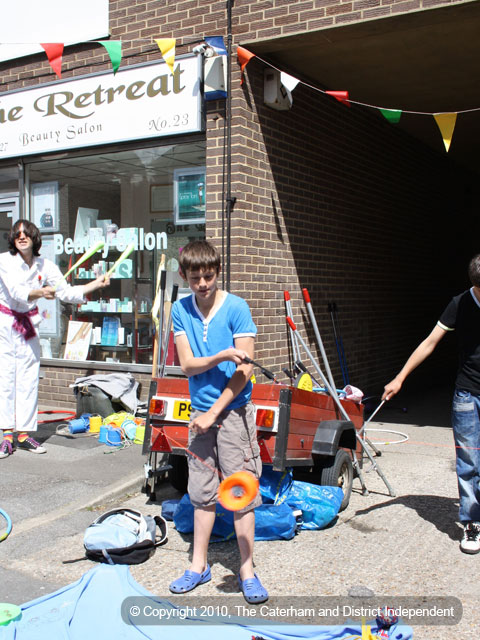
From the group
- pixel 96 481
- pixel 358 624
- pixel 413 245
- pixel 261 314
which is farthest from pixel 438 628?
pixel 413 245

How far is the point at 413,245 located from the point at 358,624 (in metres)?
9.09

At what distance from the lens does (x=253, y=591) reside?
346 centimetres

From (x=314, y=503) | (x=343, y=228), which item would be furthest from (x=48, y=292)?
(x=343, y=228)

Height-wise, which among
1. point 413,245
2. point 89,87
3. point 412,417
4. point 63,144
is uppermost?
point 89,87

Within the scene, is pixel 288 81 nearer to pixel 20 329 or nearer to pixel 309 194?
pixel 309 194

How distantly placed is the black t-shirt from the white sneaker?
2.86 feet

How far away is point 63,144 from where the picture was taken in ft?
26.6

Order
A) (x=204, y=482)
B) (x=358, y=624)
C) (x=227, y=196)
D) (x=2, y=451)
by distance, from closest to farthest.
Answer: (x=358, y=624), (x=204, y=482), (x=2, y=451), (x=227, y=196)

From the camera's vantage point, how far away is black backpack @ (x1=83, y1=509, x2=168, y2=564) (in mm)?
3951

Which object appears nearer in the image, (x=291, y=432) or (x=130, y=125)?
(x=291, y=432)

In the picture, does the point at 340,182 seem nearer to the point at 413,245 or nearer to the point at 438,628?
the point at 413,245

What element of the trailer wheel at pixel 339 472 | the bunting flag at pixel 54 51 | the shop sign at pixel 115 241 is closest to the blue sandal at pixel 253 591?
the trailer wheel at pixel 339 472

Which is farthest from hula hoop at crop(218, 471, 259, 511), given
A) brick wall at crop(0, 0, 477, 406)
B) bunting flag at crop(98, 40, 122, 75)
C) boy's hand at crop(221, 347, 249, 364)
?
bunting flag at crop(98, 40, 122, 75)

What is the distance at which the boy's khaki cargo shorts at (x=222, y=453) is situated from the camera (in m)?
3.61
